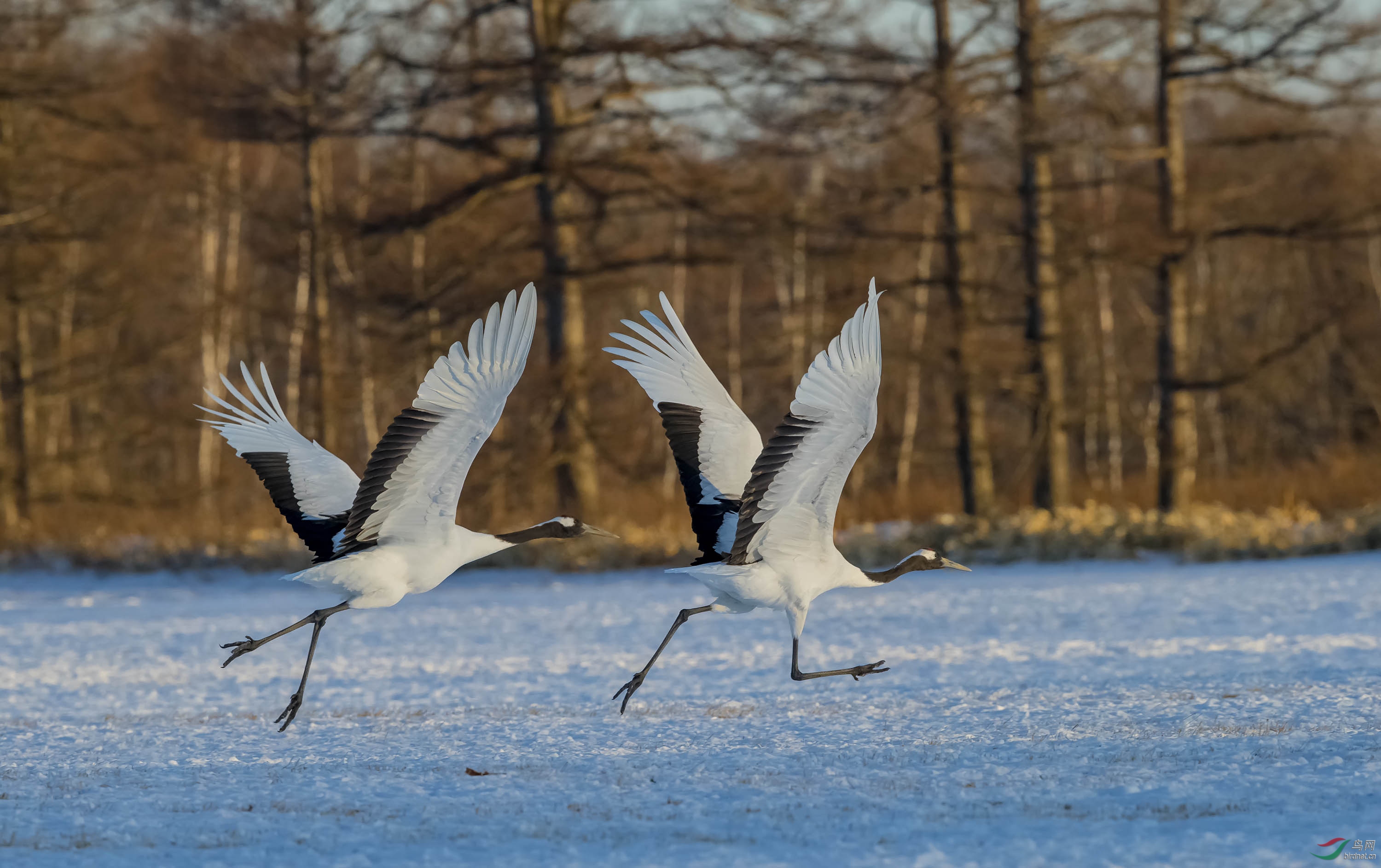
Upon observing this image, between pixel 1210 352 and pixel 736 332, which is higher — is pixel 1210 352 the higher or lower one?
the lower one

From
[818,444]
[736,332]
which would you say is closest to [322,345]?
[736,332]

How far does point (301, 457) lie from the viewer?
963cm

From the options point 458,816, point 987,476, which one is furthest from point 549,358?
point 458,816

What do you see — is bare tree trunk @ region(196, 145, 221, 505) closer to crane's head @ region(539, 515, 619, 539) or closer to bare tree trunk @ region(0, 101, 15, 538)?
bare tree trunk @ region(0, 101, 15, 538)

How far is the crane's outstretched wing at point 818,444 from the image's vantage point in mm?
7512

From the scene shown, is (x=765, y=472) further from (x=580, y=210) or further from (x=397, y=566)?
(x=580, y=210)

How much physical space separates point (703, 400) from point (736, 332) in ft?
95.1

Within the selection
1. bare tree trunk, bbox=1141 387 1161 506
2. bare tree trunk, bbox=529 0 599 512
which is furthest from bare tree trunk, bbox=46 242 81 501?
bare tree trunk, bbox=1141 387 1161 506

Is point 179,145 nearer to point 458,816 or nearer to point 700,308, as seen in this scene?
point 700,308

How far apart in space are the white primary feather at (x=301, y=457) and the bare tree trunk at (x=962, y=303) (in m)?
14.3

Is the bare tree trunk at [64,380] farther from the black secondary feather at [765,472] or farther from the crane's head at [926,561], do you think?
the black secondary feather at [765,472]

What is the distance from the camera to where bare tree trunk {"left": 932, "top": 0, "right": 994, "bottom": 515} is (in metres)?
22.3

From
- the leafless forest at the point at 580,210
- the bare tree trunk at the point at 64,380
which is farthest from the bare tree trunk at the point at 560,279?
the bare tree trunk at the point at 64,380

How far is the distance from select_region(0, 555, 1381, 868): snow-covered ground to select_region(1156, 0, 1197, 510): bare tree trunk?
567cm
